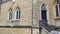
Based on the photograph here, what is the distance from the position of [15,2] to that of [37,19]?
329 cm

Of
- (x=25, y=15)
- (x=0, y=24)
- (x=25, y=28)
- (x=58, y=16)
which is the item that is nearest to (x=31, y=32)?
(x=25, y=28)

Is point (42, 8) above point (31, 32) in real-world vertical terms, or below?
above

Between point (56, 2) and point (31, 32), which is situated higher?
point (56, 2)

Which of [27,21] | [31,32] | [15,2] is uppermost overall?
[15,2]

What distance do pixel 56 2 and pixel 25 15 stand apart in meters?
3.28

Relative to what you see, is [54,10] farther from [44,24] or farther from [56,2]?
[44,24]

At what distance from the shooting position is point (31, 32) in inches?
517

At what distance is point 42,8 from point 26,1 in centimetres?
171

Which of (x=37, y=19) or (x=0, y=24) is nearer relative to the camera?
(x=37, y=19)

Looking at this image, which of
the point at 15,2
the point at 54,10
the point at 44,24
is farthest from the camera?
the point at 15,2

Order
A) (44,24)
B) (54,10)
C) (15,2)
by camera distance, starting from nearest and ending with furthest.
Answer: (44,24), (54,10), (15,2)

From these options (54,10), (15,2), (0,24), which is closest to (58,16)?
(54,10)

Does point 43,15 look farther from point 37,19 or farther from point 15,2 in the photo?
point 15,2

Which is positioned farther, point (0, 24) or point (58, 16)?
point (0, 24)
